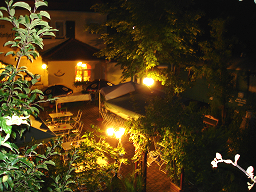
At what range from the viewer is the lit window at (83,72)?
1927 cm

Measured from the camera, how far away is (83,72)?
19.4 m

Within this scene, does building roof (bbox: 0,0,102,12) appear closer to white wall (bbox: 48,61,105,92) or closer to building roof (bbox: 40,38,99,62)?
building roof (bbox: 40,38,99,62)

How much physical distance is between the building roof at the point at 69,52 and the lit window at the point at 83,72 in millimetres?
1116

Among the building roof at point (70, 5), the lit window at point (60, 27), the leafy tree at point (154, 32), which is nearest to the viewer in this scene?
the leafy tree at point (154, 32)

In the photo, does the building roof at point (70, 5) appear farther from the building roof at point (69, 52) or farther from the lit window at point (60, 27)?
the building roof at point (69, 52)

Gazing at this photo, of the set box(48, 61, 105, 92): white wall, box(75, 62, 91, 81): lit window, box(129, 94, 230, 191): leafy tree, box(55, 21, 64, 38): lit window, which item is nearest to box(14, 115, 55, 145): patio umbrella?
box(129, 94, 230, 191): leafy tree

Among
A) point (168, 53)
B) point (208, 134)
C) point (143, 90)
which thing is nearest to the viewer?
point (208, 134)

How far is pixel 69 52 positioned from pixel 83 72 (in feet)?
7.35

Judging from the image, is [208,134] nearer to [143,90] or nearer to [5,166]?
[143,90]

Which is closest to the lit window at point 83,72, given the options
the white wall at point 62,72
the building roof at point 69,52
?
the white wall at point 62,72

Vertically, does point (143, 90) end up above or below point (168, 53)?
below

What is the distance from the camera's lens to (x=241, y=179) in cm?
677

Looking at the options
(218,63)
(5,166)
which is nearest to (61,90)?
(218,63)

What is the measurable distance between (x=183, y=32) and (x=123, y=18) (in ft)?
12.1
